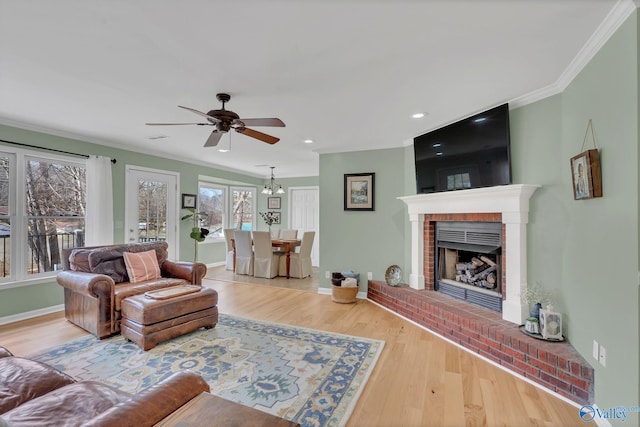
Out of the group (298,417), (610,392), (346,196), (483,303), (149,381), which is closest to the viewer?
(610,392)

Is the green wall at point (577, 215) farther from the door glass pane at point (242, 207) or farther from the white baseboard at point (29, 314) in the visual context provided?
the door glass pane at point (242, 207)

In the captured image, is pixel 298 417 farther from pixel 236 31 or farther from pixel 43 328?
pixel 43 328

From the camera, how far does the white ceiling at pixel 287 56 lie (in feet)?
5.12

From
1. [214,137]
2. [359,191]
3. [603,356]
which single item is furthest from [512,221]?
[214,137]

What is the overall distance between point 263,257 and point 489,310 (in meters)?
4.09

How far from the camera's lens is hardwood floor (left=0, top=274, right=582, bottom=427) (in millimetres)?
1868

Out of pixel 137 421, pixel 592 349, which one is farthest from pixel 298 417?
pixel 592 349

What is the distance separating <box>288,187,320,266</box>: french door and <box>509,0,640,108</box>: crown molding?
5.41 metres

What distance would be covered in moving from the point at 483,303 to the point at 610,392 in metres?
1.39

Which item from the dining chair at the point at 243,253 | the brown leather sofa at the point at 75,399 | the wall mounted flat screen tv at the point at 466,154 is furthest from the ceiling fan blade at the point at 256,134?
the dining chair at the point at 243,253

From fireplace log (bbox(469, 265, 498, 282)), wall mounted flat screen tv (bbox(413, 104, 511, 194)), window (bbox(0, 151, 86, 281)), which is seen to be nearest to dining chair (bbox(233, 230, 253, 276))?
window (bbox(0, 151, 86, 281))

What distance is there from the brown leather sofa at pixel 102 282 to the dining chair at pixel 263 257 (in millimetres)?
2066

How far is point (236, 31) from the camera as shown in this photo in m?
1.73

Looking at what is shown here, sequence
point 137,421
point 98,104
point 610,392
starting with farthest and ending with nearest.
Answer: point 98,104, point 610,392, point 137,421
